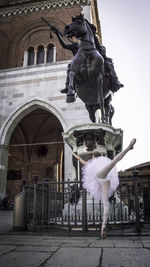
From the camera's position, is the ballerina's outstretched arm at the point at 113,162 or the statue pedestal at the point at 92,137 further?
the statue pedestal at the point at 92,137

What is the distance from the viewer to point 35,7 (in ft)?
53.7

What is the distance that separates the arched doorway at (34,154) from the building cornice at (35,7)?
7592 millimetres

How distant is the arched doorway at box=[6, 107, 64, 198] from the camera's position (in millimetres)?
17641

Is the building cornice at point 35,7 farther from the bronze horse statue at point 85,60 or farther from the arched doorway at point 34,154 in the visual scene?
the bronze horse statue at point 85,60

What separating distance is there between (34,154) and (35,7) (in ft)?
35.5

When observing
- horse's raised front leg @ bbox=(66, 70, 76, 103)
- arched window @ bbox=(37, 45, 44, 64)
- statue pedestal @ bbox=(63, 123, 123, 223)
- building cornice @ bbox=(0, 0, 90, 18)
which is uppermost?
building cornice @ bbox=(0, 0, 90, 18)

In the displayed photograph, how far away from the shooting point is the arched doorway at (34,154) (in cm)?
1764

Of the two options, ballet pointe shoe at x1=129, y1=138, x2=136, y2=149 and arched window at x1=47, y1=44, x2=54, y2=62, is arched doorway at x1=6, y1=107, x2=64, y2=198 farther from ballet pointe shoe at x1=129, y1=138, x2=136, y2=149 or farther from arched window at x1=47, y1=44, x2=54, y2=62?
ballet pointe shoe at x1=129, y1=138, x2=136, y2=149

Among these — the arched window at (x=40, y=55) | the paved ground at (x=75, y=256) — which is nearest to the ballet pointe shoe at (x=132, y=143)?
the paved ground at (x=75, y=256)

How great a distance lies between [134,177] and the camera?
11.7ft

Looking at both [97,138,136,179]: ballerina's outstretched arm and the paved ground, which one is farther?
[97,138,136,179]: ballerina's outstretched arm

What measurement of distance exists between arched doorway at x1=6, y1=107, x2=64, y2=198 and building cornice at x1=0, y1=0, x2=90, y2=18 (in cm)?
759

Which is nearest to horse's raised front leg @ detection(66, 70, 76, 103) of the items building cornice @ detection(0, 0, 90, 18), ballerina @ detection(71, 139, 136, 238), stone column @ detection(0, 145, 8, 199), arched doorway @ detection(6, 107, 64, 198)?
ballerina @ detection(71, 139, 136, 238)

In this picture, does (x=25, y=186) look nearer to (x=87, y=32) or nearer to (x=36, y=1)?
(x=87, y=32)
